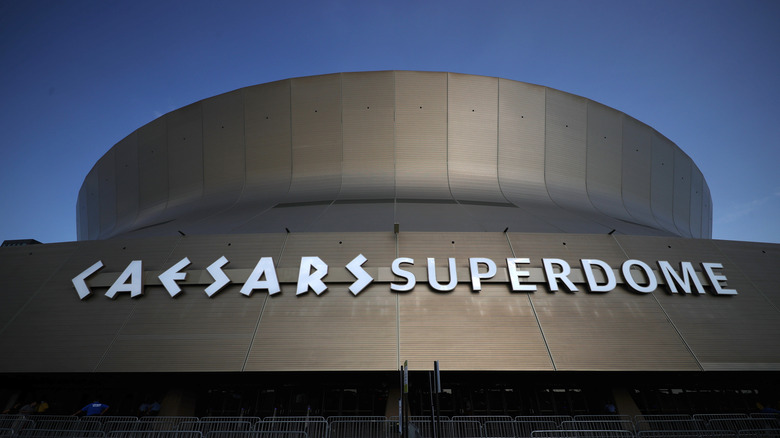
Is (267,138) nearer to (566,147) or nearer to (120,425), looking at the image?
(120,425)

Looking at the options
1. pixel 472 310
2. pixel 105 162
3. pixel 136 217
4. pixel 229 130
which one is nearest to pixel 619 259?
pixel 472 310

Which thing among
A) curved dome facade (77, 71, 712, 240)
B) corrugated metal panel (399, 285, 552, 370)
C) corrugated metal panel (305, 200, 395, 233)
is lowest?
corrugated metal panel (399, 285, 552, 370)

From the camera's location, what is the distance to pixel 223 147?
2078 centimetres

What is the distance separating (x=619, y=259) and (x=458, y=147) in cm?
814

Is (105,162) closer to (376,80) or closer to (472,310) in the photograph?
(376,80)

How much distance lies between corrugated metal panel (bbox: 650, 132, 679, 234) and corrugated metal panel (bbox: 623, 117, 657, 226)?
0.41 metres

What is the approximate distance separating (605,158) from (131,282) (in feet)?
67.1

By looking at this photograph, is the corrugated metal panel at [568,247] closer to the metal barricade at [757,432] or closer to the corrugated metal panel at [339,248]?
the corrugated metal panel at [339,248]

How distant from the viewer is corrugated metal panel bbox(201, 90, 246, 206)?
20547 mm

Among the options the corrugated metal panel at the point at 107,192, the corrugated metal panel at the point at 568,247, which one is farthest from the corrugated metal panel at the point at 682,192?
the corrugated metal panel at the point at 107,192

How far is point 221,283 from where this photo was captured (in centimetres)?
1353

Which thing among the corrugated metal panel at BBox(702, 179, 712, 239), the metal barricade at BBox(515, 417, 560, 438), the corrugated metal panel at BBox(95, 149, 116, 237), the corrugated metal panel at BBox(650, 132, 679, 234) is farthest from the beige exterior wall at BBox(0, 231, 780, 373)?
the corrugated metal panel at BBox(702, 179, 712, 239)

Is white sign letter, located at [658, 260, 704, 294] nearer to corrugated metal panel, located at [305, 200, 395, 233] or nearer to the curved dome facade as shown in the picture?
the curved dome facade

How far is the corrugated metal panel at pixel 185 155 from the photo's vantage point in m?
21.2
